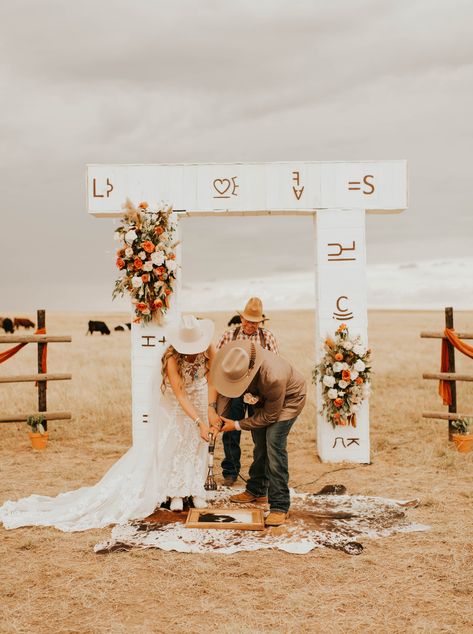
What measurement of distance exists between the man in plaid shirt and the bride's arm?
0.99 metres

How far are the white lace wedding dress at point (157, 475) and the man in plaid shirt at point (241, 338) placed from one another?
0.95 meters

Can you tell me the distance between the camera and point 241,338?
727 cm

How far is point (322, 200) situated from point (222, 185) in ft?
4.42

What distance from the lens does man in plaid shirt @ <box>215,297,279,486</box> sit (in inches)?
285

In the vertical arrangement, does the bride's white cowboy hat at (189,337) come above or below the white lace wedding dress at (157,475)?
above

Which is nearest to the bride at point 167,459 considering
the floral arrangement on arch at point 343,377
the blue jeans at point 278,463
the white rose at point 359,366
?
the blue jeans at point 278,463

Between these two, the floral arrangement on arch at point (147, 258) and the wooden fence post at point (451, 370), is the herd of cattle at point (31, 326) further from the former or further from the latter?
the floral arrangement on arch at point (147, 258)

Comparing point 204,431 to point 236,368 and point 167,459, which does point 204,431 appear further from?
point 236,368

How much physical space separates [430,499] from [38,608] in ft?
13.5

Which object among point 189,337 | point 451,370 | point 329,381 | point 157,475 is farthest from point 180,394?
point 451,370

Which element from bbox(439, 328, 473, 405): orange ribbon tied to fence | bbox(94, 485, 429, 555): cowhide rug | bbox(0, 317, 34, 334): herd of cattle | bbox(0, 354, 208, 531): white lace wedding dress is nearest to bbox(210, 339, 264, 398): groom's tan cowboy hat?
bbox(0, 354, 208, 531): white lace wedding dress

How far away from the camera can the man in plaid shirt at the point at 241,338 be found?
285 inches

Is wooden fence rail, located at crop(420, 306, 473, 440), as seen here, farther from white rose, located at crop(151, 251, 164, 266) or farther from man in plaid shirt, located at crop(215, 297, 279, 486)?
white rose, located at crop(151, 251, 164, 266)

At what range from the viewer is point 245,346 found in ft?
18.3
